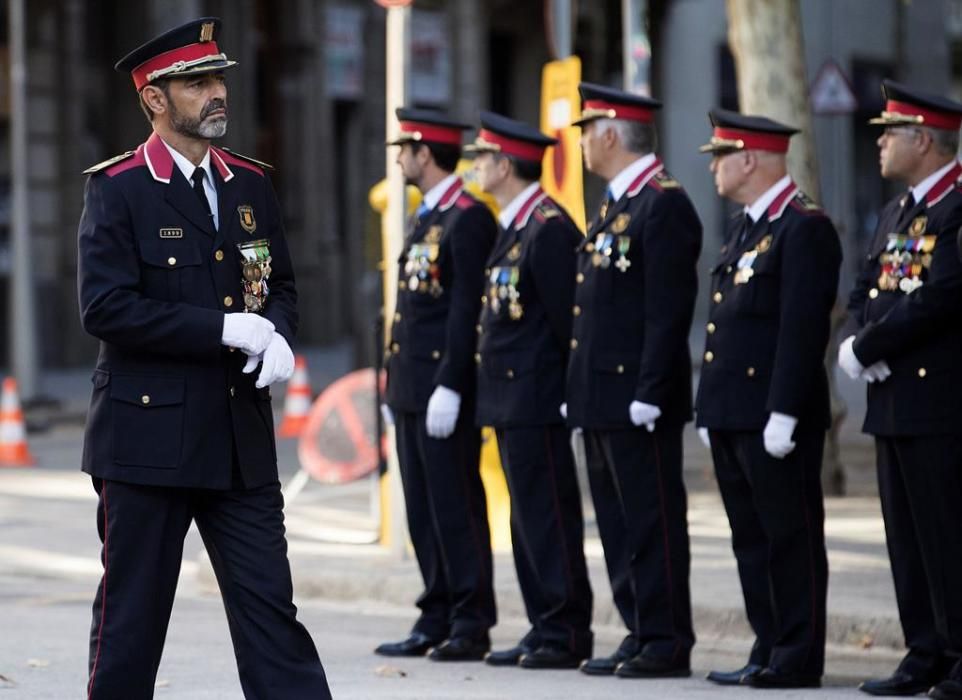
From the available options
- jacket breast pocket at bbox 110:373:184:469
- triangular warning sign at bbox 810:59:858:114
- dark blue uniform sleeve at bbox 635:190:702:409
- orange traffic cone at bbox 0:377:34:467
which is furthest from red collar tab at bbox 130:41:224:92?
triangular warning sign at bbox 810:59:858:114

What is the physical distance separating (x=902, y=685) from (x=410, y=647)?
6.50 ft

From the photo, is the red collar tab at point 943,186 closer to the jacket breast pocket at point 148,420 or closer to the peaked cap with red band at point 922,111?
the peaked cap with red band at point 922,111

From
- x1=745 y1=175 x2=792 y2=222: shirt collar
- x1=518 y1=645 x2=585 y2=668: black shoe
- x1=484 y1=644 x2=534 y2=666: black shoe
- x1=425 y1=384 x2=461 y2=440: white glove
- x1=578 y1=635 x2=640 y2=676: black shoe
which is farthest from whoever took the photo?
x1=425 y1=384 x2=461 y2=440: white glove

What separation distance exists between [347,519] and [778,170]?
5.00m

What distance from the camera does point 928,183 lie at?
6930 millimetres

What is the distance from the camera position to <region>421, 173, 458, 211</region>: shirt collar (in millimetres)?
8188

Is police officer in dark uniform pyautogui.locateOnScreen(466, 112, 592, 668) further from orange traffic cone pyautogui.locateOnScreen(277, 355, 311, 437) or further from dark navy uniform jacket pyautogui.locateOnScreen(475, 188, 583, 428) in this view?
orange traffic cone pyautogui.locateOnScreen(277, 355, 311, 437)

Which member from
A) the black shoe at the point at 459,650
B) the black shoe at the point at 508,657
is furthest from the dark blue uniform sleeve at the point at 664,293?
the black shoe at the point at 459,650

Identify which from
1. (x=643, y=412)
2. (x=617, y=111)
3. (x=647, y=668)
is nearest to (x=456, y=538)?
(x=647, y=668)

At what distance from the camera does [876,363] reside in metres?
6.89

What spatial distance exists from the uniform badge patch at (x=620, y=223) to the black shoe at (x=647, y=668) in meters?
1.49

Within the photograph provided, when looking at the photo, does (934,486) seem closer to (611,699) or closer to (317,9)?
(611,699)

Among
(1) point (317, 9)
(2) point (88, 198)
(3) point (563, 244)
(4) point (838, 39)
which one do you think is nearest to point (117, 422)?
(2) point (88, 198)

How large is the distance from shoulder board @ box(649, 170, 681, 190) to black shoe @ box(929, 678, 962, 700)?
6.28 ft
